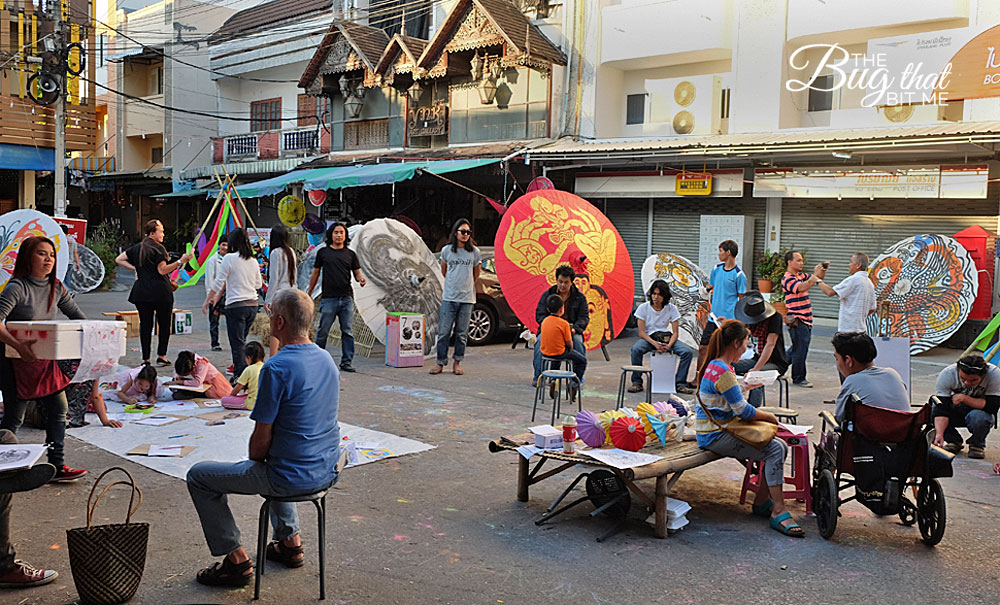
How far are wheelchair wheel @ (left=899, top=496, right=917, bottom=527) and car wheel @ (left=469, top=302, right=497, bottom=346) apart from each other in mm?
8707

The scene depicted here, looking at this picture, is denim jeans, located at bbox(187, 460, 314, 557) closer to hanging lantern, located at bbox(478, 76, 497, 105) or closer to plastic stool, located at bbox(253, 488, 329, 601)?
plastic stool, located at bbox(253, 488, 329, 601)

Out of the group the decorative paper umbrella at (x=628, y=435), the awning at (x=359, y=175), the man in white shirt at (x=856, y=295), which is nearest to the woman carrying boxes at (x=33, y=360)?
the decorative paper umbrella at (x=628, y=435)

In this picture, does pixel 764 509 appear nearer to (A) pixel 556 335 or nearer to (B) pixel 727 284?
(A) pixel 556 335

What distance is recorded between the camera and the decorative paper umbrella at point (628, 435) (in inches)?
209

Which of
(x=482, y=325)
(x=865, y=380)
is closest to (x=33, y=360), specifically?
(x=865, y=380)

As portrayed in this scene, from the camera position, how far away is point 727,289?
985cm

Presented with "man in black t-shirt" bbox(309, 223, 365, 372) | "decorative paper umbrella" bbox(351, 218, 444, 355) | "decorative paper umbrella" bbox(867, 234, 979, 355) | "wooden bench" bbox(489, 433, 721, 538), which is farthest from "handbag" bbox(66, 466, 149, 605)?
"decorative paper umbrella" bbox(867, 234, 979, 355)

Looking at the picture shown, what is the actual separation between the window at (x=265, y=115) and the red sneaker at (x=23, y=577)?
81.9 feet

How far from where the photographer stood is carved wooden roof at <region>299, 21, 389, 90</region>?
72.6 feet

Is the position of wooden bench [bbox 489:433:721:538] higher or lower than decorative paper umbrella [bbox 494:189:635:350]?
lower

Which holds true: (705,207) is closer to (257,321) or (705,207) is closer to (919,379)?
(919,379)

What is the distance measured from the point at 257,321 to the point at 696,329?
6.26m

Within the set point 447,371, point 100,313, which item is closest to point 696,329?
point 447,371

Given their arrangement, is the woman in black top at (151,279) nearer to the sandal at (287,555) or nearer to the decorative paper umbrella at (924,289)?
the sandal at (287,555)
